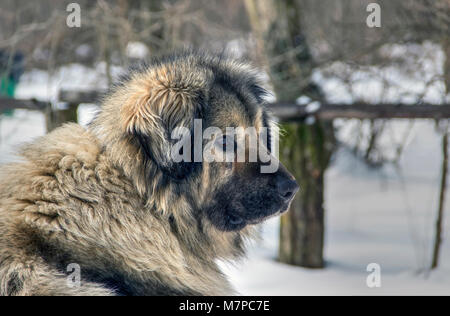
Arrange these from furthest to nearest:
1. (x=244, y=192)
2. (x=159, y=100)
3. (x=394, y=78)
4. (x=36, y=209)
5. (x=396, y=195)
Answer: (x=396, y=195) → (x=394, y=78) → (x=244, y=192) → (x=159, y=100) → (x=36, y=209)

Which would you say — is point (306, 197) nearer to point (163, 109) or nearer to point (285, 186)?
point (285, 186)

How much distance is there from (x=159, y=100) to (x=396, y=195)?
7485 millimetres

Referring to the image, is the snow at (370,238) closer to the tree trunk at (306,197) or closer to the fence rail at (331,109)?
the tree trunk at (306,197)

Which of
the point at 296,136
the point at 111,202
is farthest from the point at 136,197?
the point at 296,136

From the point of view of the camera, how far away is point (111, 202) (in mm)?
2508

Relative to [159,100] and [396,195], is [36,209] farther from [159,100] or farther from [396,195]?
[396,195]

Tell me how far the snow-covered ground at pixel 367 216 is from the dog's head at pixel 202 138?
0.58 metres

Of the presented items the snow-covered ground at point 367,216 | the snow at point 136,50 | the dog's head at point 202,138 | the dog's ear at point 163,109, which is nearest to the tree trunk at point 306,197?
the snow-covered ground at point 367,216

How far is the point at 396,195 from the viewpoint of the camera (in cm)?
912

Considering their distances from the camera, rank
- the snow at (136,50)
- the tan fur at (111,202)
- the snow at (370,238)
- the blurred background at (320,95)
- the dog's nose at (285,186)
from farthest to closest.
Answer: the snow at (136,50) < the blurred background at (320,95) < the snow at (370,238) < the dog's nose at (285,186) < the tan fur at (111,202)

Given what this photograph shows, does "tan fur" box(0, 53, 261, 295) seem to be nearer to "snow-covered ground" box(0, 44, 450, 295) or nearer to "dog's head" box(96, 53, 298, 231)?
"dog's head" box(96, 53, 298, 231)

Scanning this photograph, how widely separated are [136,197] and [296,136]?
3.36 m

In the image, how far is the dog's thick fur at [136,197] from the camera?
2.26 m
